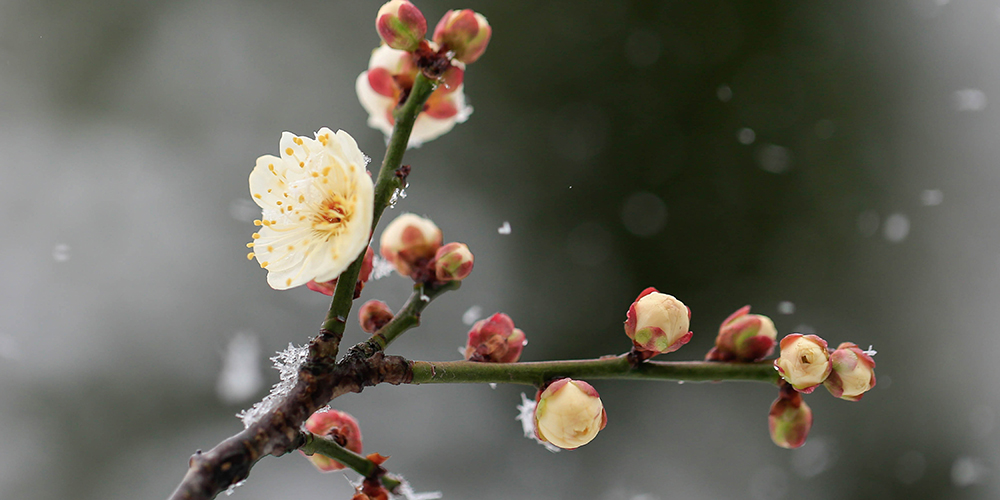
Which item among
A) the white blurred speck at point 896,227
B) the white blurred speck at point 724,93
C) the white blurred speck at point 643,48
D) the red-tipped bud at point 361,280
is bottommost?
the red-tipped bud at point 361,280

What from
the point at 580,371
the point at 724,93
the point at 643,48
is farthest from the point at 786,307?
the point at 580,371

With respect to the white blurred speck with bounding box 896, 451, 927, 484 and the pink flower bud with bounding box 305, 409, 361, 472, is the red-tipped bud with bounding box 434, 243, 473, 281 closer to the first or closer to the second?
the pink flower bud with bounding box 305, 409, 361, 472

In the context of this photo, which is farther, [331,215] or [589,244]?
[589,244]

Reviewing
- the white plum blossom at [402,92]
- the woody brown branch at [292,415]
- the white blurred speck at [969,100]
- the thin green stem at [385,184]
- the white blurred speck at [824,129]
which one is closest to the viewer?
the woody brown branch at [292,415]

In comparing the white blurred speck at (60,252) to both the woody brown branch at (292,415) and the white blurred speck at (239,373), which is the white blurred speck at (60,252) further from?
the woody brown branch at (292,415)

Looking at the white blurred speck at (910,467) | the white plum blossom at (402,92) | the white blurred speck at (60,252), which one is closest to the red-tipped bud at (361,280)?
the white plum blossom at (402,92)

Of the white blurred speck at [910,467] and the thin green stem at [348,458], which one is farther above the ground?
the thin green stem at [348,458]

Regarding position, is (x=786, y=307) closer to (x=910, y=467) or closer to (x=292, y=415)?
(x=910, y=467)

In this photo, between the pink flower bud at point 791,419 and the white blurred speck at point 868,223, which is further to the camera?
the white blurred speck at point 868,223
